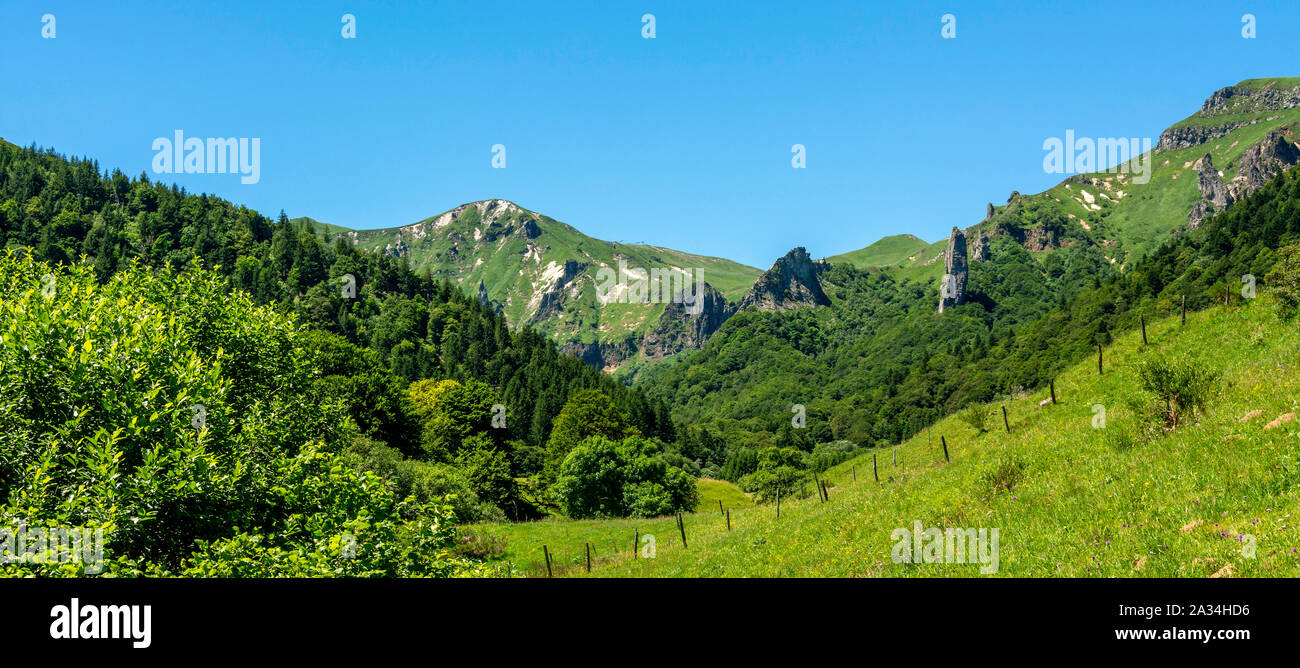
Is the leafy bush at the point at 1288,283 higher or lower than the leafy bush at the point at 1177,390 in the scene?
higher

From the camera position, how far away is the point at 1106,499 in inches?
746

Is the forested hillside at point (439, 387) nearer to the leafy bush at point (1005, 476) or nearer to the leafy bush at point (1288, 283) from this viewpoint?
the leafy bush at point (1005, 476)

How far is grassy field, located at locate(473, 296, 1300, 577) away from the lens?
14945 mm

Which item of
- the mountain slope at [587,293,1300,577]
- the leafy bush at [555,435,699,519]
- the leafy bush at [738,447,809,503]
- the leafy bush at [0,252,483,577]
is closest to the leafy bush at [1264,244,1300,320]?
the mountain slope at [587,293,1300,577]

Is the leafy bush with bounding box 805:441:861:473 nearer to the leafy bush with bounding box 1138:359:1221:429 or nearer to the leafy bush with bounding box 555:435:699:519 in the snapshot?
the leafy bush with bounding box 555:435:699:519

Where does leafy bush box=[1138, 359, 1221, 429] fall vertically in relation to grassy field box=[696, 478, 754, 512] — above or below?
above

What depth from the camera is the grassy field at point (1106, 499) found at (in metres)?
14.9

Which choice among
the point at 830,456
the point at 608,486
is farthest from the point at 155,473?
the point at 830,456

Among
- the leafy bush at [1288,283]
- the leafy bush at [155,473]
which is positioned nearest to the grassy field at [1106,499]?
the leafy bush at [1288,283]

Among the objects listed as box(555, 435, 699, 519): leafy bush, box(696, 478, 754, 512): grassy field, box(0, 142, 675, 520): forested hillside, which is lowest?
box(696, 478, 754, 512): grassy field

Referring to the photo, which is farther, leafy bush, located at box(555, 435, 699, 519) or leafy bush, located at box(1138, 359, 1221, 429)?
leafy bush, located at box(555, 435, 699, 519)
